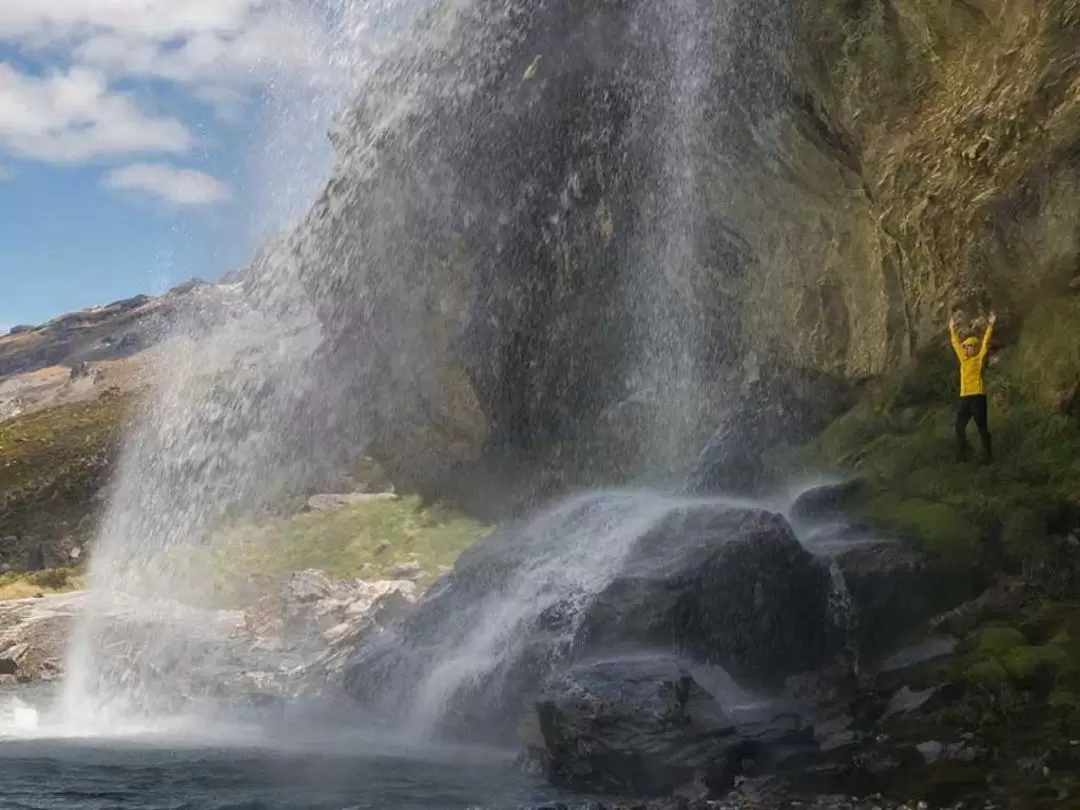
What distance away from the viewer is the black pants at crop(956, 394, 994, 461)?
18359 millimetres

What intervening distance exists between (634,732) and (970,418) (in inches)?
383

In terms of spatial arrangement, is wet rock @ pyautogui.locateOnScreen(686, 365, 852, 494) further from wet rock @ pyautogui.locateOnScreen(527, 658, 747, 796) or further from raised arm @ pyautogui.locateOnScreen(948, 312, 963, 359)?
wet rock @ pyautogui.locateOnScreen(527, 658, 747, 796)

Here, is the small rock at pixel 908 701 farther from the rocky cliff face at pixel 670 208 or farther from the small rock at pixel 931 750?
the rocky cliff face at pixel 670 208

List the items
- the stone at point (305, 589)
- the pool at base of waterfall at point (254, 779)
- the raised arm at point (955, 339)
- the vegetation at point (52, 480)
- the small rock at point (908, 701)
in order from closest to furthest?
the pool at base of waterfall at point (254, 779)
the small rock at point (908, 701)
the raised arm at point (955, 339)
the stone at point (305, 589)
the vegetation at point (52, 480)

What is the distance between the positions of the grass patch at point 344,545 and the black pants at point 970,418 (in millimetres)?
19888

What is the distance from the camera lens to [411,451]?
139 feet

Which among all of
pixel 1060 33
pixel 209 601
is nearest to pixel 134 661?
pixel 209 601

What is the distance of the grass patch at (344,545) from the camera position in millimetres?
37656

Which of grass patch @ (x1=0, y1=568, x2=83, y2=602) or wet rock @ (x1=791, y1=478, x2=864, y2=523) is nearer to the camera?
wet rock @ (x1=791, y1=478, x2=864, y2=523)

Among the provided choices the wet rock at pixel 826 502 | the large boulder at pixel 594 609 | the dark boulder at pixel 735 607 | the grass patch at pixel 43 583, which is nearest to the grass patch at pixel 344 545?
the grass patch at pixel 43 583

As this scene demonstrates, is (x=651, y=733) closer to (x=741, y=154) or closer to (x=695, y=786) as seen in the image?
(x=695, y=786)

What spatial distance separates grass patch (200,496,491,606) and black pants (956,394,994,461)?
19.9 metres

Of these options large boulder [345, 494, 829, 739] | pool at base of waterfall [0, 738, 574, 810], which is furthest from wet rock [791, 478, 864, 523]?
pool at base of waterfall [0, 738, 574, 810]

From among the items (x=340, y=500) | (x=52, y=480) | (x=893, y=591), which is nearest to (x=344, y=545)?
(x=340, y=500)
